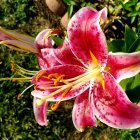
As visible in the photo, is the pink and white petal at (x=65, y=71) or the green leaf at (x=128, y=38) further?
the green leaf at (x=128, y=38)

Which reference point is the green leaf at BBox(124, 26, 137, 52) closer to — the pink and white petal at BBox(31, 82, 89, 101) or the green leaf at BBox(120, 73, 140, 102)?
the green leaf at BBox(120, 73, 140, 102)

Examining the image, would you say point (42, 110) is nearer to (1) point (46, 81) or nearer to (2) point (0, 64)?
(1) point (46, 81)

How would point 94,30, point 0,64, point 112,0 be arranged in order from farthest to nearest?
point 0,64
point 112,0
point 94,30

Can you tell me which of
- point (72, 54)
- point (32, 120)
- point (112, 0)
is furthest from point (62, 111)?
point (72, 54)

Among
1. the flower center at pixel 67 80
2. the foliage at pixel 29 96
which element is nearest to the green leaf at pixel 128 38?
the flower center at pixel 67 80

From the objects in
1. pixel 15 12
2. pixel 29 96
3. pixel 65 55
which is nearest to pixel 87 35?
pixel 65 55

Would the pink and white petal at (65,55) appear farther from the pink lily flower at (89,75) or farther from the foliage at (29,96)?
the foliage at (29,96)

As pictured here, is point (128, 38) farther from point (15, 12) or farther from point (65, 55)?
point (15, 12)

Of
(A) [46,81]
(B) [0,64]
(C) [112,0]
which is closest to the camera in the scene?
(A) [46,81]
